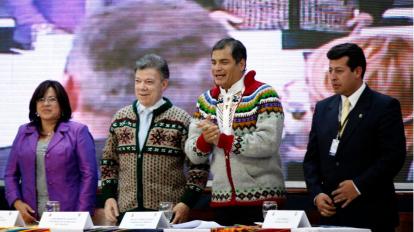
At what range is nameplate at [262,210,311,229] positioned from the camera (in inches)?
147

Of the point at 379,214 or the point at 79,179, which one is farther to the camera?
the point at 79,179

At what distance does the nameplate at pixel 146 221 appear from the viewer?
3854 mm

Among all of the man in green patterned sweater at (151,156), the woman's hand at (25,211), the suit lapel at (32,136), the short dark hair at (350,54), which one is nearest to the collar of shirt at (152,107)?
the man in green patterned sweater at (151,156)

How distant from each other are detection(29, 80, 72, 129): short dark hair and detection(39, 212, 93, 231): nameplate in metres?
Result: 1.12

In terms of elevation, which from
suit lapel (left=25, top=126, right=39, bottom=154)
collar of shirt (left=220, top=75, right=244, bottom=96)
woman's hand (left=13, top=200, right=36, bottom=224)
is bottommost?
woman's hand (left=13, top=200, right=36, bottom=224)

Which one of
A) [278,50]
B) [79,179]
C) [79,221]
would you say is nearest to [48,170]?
[79,179]

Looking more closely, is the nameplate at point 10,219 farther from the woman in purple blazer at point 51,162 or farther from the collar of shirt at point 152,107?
the collar of shirt at point 152,107

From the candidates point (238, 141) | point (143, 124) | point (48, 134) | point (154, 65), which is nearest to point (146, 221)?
point (238, 141)

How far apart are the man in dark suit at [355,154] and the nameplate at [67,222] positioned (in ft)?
3.86

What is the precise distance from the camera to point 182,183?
4777mm

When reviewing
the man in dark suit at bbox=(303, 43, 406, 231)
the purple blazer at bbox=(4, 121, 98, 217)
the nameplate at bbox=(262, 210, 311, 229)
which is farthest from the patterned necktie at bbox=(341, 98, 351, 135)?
the purple blazer at bbox=(4, 121, 98, 217)

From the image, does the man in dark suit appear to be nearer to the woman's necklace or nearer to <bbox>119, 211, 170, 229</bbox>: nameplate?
<bbox>119, 211, 170, 229</bbox>: nameplate

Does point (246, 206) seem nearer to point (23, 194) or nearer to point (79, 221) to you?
point (79, 221)

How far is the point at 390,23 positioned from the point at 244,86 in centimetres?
143
